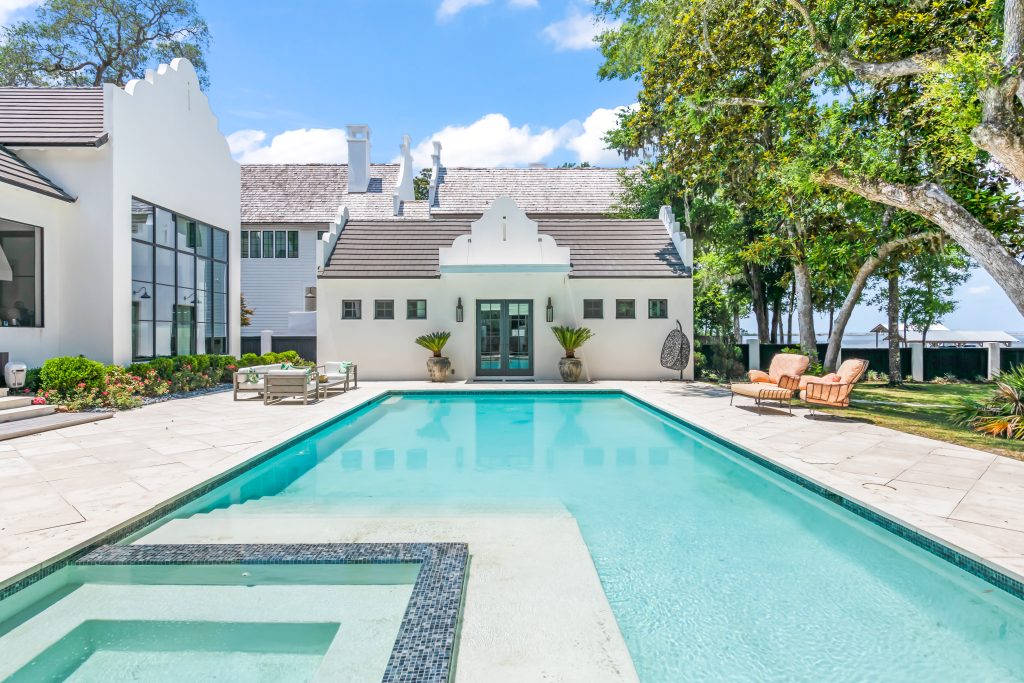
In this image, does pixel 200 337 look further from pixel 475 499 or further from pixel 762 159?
pixel 762 159

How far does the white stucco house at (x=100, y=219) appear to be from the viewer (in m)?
10.8

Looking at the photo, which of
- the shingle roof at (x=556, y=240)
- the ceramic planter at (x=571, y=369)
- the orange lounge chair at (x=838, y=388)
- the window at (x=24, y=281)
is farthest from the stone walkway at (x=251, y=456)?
the shingle roof at (x=556, y=240)

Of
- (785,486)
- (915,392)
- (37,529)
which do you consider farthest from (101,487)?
(915,392)

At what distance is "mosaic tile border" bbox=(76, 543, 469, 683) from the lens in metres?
2.86

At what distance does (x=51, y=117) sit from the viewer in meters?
12.0

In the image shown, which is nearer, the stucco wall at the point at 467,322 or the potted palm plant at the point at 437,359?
the potted palm plant at the point at 437,359

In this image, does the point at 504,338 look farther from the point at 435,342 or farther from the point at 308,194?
the point at 308,194

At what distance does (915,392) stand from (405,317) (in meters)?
14.3

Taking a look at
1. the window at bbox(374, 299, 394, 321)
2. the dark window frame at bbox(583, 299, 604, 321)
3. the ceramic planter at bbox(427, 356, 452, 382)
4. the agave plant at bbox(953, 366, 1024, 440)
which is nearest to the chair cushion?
the agave plant at bbox(953, 366, 1024, 440)

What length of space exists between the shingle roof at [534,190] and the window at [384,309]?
36.7 feet

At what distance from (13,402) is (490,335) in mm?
10886

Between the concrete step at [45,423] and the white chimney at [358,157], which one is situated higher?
the white chimney at [358,157]

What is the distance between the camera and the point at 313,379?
40.0 feet

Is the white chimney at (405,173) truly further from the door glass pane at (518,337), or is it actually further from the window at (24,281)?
the window at (24,281)
